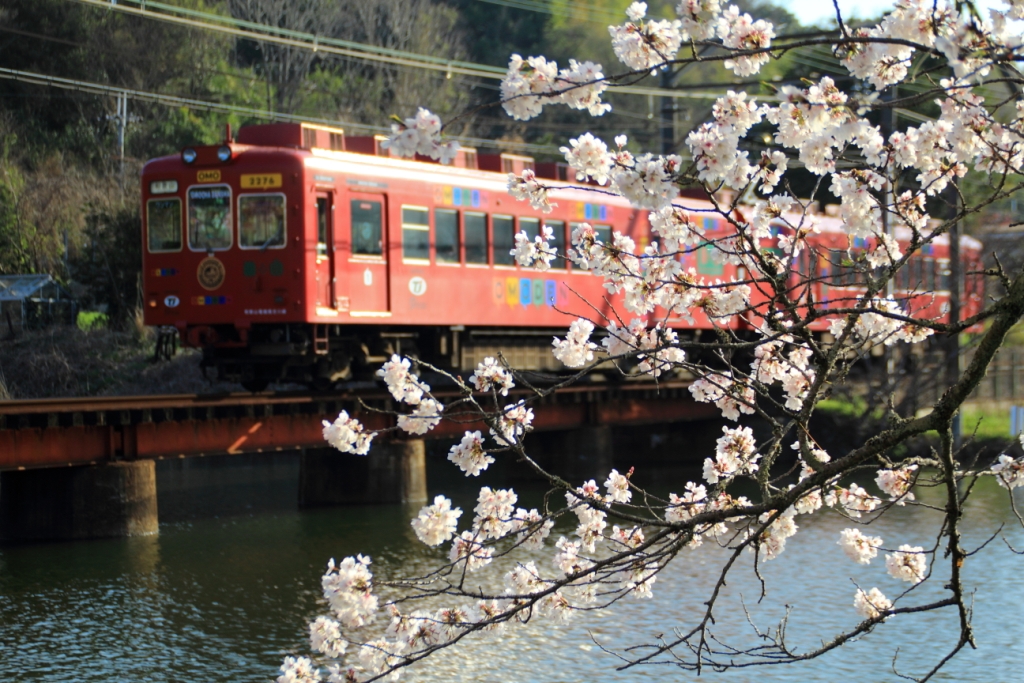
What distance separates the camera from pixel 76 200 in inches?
984

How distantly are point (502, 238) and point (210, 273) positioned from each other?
13.5 feet

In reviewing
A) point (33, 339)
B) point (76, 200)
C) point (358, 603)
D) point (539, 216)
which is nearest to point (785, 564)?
point (539, 216)

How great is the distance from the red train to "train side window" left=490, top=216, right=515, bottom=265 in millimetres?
40

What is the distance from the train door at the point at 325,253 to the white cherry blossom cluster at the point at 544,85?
→ 1110 centimetres

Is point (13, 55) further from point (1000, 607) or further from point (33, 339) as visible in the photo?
point (1000, 607)

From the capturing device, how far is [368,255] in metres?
16.0

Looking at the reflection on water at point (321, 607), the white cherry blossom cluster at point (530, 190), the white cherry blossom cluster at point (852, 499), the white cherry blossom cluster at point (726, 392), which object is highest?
the white cherry blossom cluster at point (530, 190)

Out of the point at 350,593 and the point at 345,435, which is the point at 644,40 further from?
the point at 350,593

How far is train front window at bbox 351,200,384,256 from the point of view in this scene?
15875mm

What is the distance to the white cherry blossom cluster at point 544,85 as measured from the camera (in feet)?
14.4

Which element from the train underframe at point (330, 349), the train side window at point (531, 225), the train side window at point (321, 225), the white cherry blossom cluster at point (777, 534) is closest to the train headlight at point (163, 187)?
the train underframe at point (330, 349)

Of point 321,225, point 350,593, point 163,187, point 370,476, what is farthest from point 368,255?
point 350,593

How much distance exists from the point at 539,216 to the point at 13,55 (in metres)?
12.2

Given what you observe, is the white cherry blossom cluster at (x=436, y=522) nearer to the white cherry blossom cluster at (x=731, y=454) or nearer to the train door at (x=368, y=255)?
the white cherry blossom cluster at (x=731, y=454)
